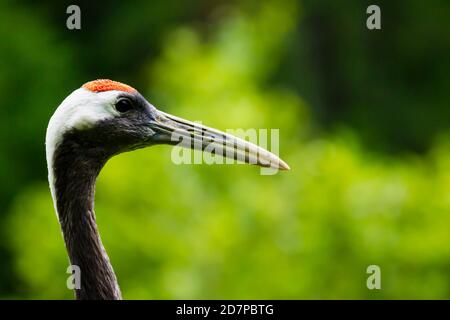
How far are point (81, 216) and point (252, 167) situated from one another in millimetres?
6320

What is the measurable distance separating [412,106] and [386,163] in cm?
402

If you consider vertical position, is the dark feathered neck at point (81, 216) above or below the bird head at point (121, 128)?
below

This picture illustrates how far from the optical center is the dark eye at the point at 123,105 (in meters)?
5.63

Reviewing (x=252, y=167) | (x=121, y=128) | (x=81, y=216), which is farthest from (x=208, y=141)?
(x=252, y=167)

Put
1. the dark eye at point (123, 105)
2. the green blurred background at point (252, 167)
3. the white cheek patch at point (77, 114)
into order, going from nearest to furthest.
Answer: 1. the white cheek patch at point (77, 114)
2. the dark eye at point (123, 105)
3. the green blurred background at point (252, 167)

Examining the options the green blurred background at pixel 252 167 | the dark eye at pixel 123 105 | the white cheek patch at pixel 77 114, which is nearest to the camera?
the white cheek patch at pixel 77 114

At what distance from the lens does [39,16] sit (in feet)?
54.1

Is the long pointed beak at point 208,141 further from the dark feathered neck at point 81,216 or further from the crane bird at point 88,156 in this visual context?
the dark feathered neck at point 81,216

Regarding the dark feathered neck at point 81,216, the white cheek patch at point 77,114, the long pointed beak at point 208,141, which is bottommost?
the dark feathered neck at point 81,216

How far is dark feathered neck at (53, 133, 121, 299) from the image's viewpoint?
548cm

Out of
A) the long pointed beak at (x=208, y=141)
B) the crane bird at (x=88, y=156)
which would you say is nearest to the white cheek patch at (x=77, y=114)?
the crane bird at (x=88, y=156)

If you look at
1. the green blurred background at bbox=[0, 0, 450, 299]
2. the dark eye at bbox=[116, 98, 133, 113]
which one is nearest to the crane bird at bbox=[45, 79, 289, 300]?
the dark eye at bbox=[116, 98, 133, 113]

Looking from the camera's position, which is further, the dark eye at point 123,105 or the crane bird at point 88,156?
the dark eye at point 123,105

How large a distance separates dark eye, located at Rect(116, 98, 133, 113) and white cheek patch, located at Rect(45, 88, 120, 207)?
0.05 metres
